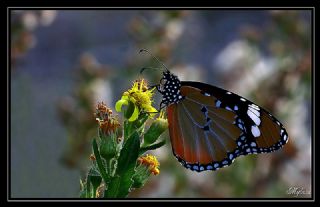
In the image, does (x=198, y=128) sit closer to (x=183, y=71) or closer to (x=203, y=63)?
(x=183, y=71)

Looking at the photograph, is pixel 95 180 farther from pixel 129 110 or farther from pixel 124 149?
pixel 129 110

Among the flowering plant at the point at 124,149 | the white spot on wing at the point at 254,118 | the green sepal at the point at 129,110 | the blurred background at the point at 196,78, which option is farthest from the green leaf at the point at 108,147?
the blurred background at the point at 196,78

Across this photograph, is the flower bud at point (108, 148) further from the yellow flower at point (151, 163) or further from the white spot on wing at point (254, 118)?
the white spot on wing at point (254, 118)

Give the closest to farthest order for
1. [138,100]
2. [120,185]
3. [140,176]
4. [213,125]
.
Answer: [120,185], [140,176], [138,100], [213,125]

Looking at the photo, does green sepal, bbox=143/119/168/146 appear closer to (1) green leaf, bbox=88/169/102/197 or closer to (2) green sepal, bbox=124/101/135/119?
(2) green sepal, bbox=124/101/135/119

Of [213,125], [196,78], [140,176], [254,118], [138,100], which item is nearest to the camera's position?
[140,176]

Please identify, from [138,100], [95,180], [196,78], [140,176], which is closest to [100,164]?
[95,180]

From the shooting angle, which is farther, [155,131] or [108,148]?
[155,131]

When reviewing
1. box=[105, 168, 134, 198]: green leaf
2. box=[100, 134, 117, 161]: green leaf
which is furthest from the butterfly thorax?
box=[105, 168, 134, 198]: green leaf
